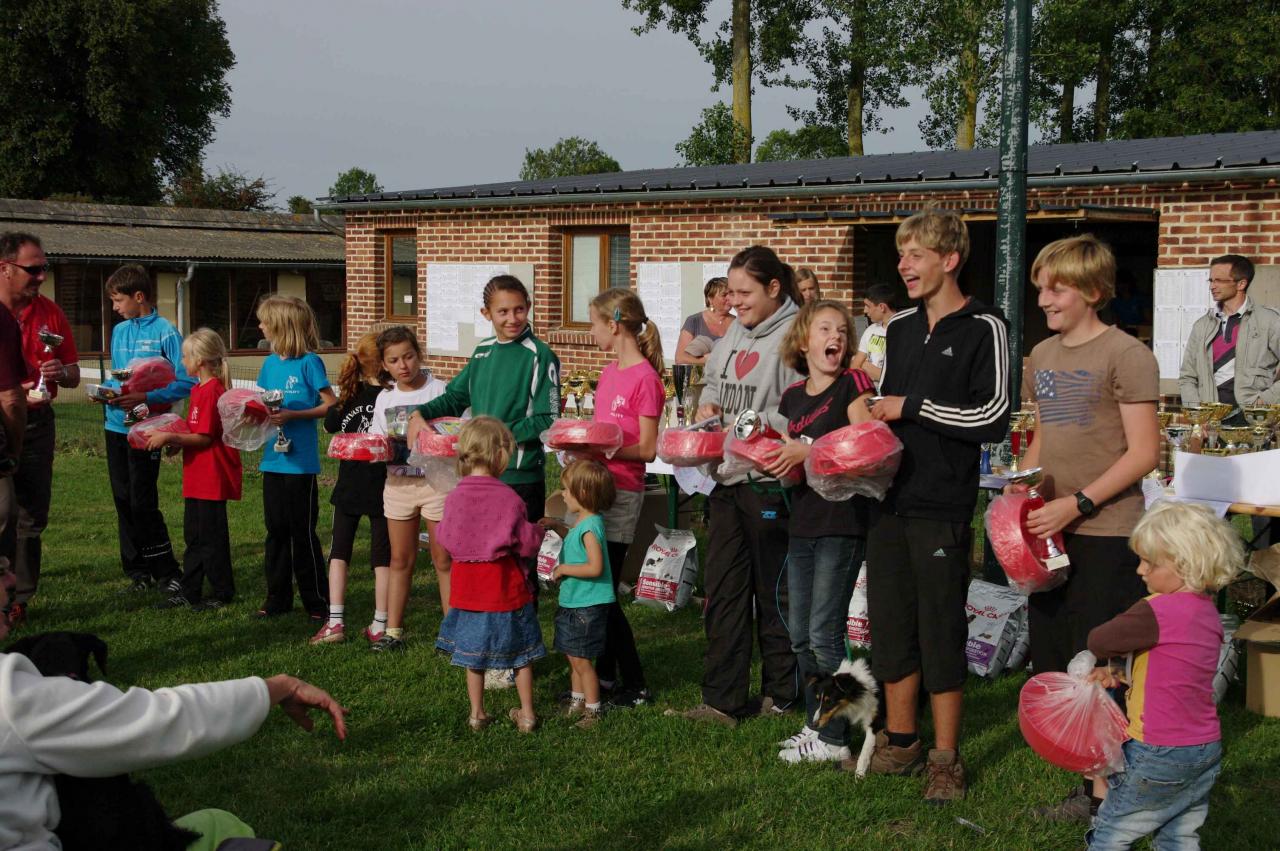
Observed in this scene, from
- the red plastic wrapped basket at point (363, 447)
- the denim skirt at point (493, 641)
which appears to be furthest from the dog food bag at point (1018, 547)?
the red plastic wrapped basket at point (363, 447)

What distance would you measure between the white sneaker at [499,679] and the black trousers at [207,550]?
2.19 metres

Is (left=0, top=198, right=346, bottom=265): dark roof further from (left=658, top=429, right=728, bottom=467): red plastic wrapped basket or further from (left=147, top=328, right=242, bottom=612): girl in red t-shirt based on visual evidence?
(left=658, top=429, right=728, bottom=467): red plastic wrapped basket

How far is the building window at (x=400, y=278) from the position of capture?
19.6 metres

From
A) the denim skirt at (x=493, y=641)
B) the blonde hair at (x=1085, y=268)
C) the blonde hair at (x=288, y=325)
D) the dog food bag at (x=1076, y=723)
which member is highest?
the blonde hair at (x=1085, y=268)

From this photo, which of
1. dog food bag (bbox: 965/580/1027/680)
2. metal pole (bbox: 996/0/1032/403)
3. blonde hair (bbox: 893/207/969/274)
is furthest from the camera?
metal pole (bbox: 996/0/1032/403)

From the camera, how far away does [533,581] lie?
6.00 meters

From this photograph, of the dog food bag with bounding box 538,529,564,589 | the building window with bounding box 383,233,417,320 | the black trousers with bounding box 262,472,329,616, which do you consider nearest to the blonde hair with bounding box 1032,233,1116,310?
the dog food bag with bounding box 538,529,564,589

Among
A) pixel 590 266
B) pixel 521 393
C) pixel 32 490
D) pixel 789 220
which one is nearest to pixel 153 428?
pixel 32 490

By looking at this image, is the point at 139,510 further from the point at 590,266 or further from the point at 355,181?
the point at 355,181

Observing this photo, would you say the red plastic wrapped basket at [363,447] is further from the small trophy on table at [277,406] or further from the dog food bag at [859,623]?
the dog food bag at [859,623]

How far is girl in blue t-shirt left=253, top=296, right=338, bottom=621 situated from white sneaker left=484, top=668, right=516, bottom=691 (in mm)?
1591

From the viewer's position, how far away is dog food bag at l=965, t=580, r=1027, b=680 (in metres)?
6.13

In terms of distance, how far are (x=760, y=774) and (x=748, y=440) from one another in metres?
1.30

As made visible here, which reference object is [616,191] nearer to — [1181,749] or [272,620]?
[272,620]
